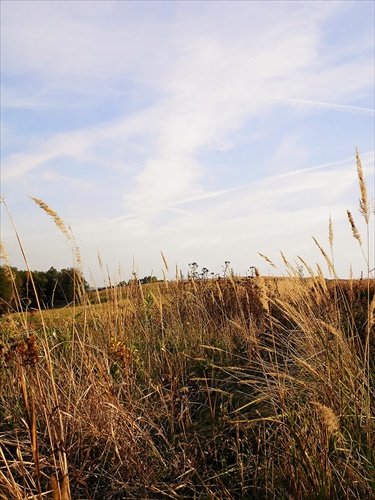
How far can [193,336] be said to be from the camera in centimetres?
494

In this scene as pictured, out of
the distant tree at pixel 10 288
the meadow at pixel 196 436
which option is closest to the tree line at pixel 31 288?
the distant tree at pixel 10 288

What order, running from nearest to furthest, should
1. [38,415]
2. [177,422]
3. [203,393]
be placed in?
[38,415] → [177,422] → [203,393]

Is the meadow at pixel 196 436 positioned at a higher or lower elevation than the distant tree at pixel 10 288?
lower

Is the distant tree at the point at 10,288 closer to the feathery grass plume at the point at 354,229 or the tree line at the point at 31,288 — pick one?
the tree line at the point at 31,288

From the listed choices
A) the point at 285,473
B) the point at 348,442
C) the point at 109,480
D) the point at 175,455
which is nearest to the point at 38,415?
the point at 109,480

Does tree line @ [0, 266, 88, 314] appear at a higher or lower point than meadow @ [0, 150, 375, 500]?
higher

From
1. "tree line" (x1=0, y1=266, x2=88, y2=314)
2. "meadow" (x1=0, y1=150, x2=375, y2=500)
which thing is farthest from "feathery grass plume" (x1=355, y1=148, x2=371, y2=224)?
"tree line" (x1=0, y1=266, x2=88, y2=314)

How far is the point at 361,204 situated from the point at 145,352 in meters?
2.31

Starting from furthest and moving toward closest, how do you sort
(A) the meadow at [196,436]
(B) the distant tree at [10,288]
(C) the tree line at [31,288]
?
(C) the tree line at [31,288]
(B) the distant tree at [10,288]
(A) the meadow at [196,436]

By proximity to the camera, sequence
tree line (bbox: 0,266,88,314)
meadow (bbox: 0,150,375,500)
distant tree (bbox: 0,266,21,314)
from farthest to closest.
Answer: tree line (bbox: 0,266,88,314) < distant tree (bbox: 0,266,21,314) < meadow (bbox: 0,150,375,500)

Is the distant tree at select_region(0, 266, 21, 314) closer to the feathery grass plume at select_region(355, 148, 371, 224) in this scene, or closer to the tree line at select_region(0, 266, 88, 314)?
the tree line at select_region(0, 266, 88, 314)

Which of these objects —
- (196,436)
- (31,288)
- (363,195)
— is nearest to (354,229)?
(363,195)

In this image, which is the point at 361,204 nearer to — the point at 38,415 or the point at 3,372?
the point at 38,415

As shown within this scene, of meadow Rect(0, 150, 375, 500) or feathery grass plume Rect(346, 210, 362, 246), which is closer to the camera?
meadow Rect(0, 150, 375, 500)
